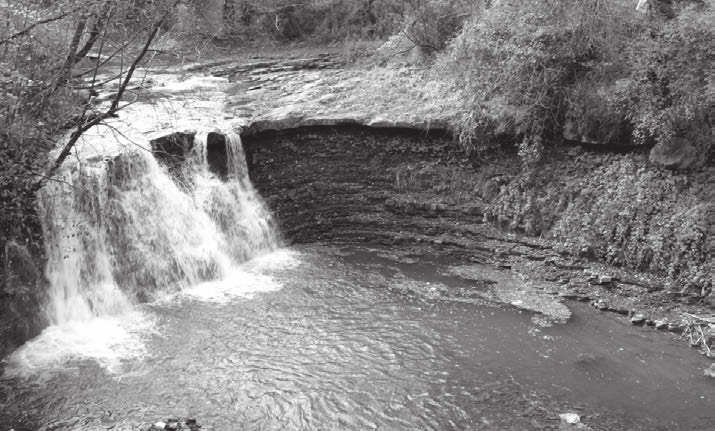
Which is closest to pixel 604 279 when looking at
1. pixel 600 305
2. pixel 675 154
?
pixel 600 305

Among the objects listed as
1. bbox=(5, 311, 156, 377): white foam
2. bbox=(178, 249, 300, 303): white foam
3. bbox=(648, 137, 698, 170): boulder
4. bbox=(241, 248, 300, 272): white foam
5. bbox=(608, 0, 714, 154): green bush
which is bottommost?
bbox=(5, 311, 156, 377): white foam

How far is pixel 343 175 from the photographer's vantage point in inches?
529

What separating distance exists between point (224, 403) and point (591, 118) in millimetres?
8314

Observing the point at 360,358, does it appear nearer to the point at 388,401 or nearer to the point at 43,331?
the point at 388,401

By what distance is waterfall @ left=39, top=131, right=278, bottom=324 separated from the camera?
9.51 metres

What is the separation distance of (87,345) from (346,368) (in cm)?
389

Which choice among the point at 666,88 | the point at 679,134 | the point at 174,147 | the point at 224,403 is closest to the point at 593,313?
the point at 679,134

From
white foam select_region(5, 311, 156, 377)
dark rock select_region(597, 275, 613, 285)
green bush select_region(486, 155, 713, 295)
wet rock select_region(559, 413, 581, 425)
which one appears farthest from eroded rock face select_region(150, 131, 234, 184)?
wet rock select_region(559, 413, 581, 425)

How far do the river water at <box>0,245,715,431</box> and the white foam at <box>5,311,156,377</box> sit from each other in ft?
0.09

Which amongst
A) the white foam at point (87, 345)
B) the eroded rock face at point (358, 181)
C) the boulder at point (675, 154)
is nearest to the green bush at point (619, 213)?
the boulder at point (675, 154)

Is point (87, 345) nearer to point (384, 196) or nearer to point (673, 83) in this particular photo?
point (384, 196)

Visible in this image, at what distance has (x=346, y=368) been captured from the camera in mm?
8000

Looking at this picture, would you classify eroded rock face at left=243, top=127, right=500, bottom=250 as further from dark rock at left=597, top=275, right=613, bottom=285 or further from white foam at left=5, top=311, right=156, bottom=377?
white foam at left=5, top=311, right=156, bottom=377

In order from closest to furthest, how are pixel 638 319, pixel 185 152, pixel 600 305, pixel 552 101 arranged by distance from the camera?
pixel 638 319, pixel 600 305, pixel 552 101, pixel 185 152
